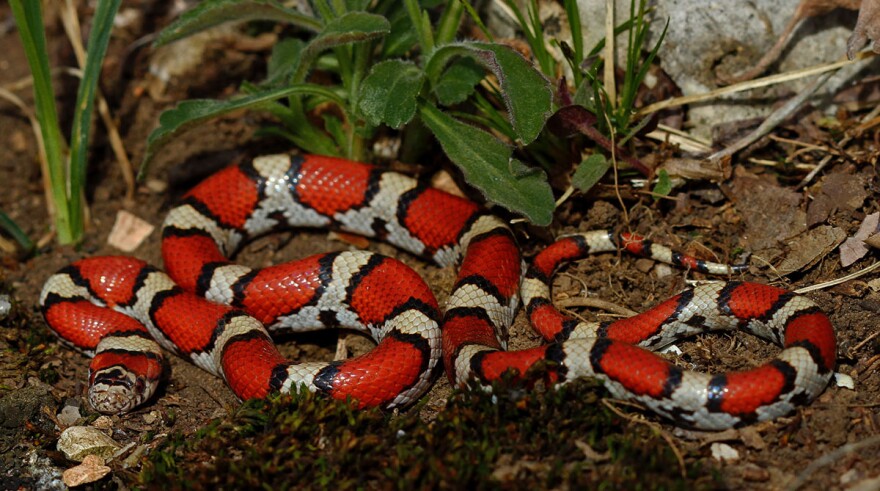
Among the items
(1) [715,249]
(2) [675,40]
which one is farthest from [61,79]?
(1) [715,249]

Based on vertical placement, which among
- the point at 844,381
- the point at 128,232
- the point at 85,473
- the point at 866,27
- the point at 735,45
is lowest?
the point at 85,473

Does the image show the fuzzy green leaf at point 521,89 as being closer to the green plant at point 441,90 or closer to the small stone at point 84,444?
the green plant at point 441,90

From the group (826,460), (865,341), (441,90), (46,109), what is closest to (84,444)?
(46,109)

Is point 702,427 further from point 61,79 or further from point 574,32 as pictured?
point 61,79

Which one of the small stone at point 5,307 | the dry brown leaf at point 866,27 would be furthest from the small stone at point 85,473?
the dry brown leaf at point 866,27

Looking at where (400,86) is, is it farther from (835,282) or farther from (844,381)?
(844,381)

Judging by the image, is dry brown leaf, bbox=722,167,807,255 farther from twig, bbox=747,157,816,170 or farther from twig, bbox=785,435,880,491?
twig, bbox=785,435,880,491
